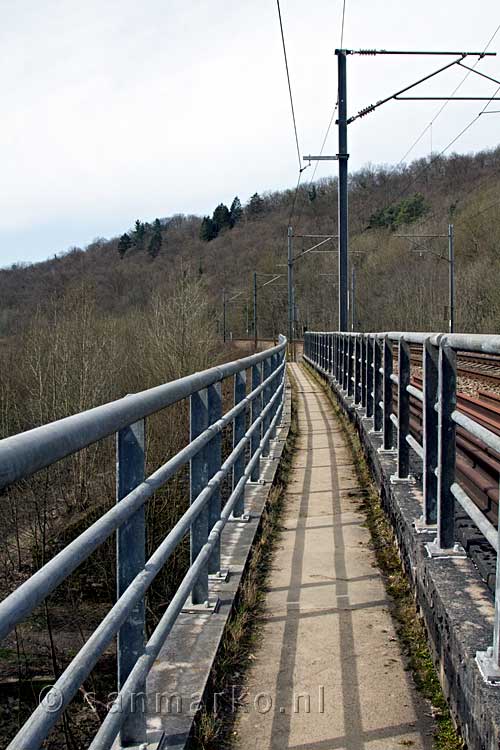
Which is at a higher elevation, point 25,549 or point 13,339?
point 13,339

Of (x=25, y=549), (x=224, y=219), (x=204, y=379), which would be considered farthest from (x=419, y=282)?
(x=224, y=219)

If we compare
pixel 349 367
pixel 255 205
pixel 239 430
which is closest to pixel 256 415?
pixel 239 430

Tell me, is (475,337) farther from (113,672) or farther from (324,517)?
(113,672)

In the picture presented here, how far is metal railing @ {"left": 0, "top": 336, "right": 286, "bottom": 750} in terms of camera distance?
1427mm

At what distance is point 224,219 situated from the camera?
431 feet

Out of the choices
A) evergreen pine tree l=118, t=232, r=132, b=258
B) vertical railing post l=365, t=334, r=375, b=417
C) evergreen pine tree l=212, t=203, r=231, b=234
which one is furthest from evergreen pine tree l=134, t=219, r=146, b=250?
vertical railing post l=365, t=334, r=375, b=417

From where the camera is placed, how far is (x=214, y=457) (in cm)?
395

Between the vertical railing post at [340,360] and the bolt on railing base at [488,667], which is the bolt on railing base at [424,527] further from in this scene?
the vertical railing post at [340,360]

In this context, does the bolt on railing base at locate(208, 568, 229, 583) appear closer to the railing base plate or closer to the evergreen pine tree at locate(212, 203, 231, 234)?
the railing base plate

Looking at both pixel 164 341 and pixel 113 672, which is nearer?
pixel 113 672

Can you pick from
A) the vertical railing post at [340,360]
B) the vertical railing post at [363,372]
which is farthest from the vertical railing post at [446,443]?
the vertical railing post at [340,360]

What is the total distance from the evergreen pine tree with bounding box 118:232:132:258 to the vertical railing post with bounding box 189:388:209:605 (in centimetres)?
11666

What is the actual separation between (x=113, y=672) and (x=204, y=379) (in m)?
5.38

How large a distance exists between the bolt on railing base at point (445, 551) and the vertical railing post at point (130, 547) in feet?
5.99
